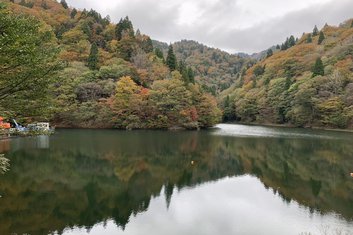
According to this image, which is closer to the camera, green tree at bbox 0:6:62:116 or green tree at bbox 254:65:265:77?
green tree at bbox 0:6:62:116

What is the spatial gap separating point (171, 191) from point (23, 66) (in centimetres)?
1246

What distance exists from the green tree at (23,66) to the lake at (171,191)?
17.1ft

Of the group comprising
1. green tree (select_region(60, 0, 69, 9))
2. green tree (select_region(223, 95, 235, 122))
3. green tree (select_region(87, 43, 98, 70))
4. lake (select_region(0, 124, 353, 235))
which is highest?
green tree (select_region(60, 0, 69, 9))

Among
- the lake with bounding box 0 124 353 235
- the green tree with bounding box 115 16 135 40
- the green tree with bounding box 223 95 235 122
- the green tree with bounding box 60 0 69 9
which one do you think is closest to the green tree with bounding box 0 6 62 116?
the lake with bounding box 0 124 353 235

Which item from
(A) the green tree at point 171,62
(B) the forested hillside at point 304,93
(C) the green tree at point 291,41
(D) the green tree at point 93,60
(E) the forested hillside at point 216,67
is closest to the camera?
(D) the green tree at point 93,60

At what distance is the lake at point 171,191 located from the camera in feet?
49.4

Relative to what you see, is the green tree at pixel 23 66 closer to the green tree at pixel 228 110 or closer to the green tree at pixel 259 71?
the green tree at pixel 228 110

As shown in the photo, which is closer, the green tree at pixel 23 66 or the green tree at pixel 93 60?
the green tree at pixel 23 66

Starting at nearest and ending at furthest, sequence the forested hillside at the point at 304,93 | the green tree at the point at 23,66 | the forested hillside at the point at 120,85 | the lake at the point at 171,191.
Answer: the green tree at the point at 23,66 < the lake at the point at 171,191 < the forested hillside at the point at 120,85 < the forested hillside at the point at 304,93

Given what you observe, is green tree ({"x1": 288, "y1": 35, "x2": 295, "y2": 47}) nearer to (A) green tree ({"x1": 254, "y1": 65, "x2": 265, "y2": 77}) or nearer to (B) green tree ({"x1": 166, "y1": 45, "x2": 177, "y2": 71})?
(A) green tree ({"x1": 254, "y1": 65, "x2": 265, "y2": 77})

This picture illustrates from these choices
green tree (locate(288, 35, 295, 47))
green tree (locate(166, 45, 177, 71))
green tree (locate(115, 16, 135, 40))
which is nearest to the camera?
green tree (locate(166, 45, 177, 71))

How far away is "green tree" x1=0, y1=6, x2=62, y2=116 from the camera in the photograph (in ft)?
33.4

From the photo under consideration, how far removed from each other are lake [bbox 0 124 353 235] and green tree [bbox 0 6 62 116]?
521cm

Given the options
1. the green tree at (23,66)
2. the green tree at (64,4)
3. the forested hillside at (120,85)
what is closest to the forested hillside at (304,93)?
the forested hillside at (120,85)
